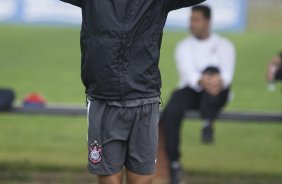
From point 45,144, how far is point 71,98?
145 inches

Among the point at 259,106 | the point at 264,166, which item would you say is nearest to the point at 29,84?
the point at 259,106

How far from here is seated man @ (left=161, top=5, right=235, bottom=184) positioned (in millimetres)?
8539

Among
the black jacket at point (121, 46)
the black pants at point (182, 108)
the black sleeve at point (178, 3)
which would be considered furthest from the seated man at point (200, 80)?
the black jacket at point (121, 46)

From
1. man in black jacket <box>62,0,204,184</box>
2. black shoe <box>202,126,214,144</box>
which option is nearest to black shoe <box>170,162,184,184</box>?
black shoe <box>202,126,214,144</box>

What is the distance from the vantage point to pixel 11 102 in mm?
8969

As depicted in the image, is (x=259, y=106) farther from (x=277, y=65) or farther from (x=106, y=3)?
(x=106, y=3)

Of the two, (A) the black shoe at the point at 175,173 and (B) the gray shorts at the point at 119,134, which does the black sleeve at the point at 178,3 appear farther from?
(A) the black shoe at the point at 175,173

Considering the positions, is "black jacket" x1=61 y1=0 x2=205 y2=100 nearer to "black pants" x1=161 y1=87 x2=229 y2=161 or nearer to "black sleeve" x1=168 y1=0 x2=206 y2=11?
"black sleeve" x1=168 y1=0 x2=206 y2=11

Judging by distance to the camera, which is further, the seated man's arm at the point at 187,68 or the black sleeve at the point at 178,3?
the seated man's arm at the point at 187,68

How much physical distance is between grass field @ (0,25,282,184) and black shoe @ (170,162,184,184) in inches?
14.8

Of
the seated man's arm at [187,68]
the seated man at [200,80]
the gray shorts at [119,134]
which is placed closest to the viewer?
the gray shorts at [119,134]

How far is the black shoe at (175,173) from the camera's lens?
8.42 metres

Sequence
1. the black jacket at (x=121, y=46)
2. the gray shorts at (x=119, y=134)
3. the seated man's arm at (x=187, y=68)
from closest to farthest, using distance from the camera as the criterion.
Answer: the black jacket at (x=121, y=46) → the gray shorts at (x=119, y=134) → the seated man's arm at (x=187, y=68)

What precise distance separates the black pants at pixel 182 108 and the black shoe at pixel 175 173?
0.23 ft
